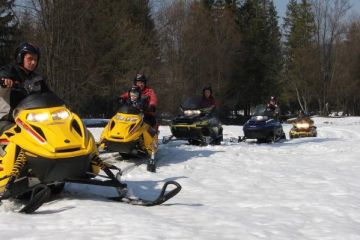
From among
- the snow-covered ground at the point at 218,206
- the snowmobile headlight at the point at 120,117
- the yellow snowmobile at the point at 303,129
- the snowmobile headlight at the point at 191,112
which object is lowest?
the snow-covered ground at the point at 218,206

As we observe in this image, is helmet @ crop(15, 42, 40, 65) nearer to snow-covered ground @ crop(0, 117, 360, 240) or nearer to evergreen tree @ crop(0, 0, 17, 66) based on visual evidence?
snow-covered ground @ crop(0, 117, 360, 240)

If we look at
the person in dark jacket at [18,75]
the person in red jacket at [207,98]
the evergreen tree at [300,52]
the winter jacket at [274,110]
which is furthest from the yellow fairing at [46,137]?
the evergreen tree at [300,52]

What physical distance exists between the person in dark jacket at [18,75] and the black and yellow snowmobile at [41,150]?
15.1 inches

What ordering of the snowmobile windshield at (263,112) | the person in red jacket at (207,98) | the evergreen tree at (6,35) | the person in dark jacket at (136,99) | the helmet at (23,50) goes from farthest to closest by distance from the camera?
the evergreen tree at (6,35) → the snowmobile windshield at (263,112) → the person in red jacket at (207,98) → the person in dark jacket at (136,99) → the helmet at (23,50)

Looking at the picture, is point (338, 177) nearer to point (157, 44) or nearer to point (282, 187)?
point (282, 187)

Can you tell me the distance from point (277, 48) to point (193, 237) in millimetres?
47976

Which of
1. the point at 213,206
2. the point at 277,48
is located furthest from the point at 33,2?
the point at 277,48

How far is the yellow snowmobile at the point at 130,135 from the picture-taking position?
7594 millimetres

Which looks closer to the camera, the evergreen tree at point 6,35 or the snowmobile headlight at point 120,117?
the snowmobile headlight at point 120,117

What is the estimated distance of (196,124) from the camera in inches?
464

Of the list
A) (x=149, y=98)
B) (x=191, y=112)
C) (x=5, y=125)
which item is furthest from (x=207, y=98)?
(x=5, y=125)

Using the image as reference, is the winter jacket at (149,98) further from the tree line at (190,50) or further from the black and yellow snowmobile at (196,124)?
the tree line at (190,50)

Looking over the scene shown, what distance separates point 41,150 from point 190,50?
1349 inches

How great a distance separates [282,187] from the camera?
6.63 metres
